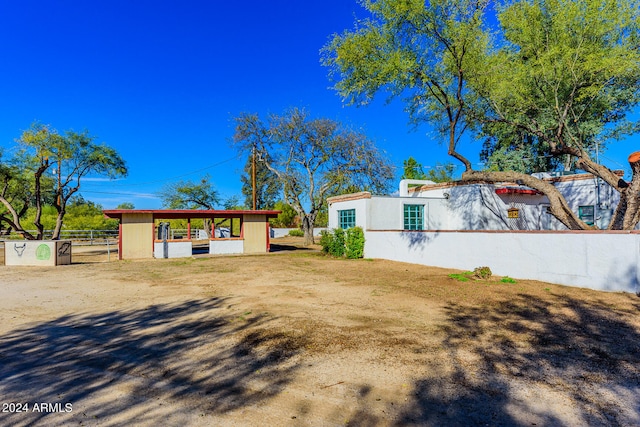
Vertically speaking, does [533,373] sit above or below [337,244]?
below

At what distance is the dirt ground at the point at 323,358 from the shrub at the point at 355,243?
8209 millimetres

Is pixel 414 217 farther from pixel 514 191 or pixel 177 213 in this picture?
pixel 177 213

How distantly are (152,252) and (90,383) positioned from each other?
1671cm

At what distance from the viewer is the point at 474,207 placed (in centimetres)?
1655

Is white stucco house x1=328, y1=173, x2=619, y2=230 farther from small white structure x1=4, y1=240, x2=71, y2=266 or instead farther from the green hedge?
small white structure x1=4, y1=240, x2=71, y2=266

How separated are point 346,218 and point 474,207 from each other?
6.15 meters

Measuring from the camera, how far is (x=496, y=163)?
25.8 meters

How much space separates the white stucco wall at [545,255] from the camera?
25.6 feet

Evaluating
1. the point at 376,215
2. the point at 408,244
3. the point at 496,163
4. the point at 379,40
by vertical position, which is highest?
the point at 379,40

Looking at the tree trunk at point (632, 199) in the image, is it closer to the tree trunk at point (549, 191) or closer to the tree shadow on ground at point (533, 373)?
the tree trunk at point (549, 191)

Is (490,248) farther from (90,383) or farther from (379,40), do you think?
(90,383)

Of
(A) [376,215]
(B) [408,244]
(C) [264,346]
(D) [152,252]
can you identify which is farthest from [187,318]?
(D) [152,252]

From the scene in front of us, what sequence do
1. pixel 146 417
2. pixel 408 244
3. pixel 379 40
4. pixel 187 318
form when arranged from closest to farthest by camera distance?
pixel 146 417 → pixel 187 318 → pixel 379 40 → pixel 408 244

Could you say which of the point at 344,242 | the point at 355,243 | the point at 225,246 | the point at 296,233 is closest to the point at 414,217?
the point at 355,243
